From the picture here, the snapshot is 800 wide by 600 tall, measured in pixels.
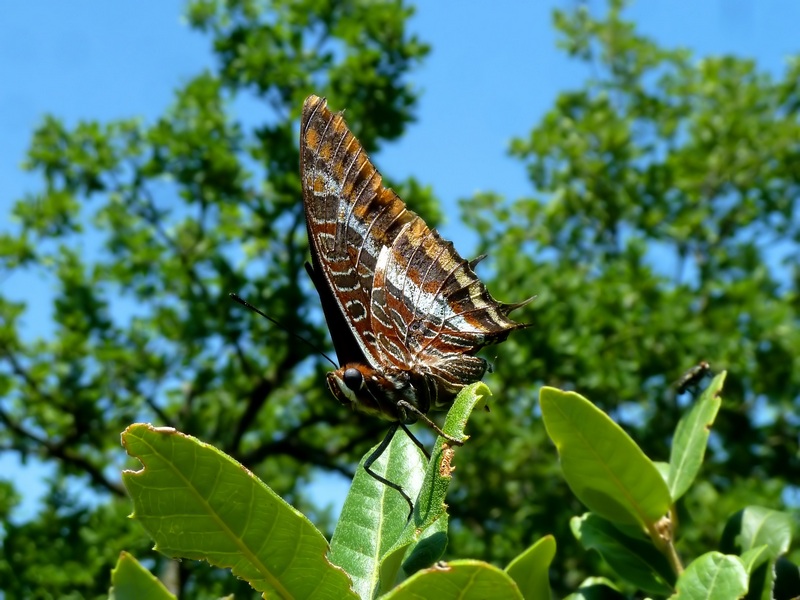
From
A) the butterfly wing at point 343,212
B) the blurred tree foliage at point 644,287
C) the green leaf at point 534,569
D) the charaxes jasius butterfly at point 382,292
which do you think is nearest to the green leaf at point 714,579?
the green leaf at point 534,569

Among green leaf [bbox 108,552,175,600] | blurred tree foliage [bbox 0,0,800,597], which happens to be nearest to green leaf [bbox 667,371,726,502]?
green leaf [bbox 108,552,175,600]

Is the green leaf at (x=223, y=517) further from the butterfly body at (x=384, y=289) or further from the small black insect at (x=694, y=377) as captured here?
the small black insect at (x=694, y=377)

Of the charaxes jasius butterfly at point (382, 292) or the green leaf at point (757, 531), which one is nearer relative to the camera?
the green leaf at point (757, 531)

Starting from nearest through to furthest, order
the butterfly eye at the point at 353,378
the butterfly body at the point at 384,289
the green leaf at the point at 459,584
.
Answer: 1. the green leaf at the point at 459,584
2. the butterfly eye at the point at 353,378
3. the butterfly body at the point at 384,289

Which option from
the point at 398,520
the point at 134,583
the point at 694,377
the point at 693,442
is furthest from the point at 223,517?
the point at 694,377

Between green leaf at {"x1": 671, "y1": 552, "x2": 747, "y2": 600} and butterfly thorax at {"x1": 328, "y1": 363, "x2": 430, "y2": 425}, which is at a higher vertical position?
butterfly thorax at {"x1": 328, "y1": 363, "x2": 430, "y2": 425}

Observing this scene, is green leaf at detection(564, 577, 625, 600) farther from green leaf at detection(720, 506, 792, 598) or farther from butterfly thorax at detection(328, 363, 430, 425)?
butterfly thorax at detection(328, 363, 430, 425)

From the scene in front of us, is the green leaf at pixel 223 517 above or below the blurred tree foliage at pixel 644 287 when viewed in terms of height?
below

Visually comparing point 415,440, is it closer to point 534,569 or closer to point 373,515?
point 373,515
